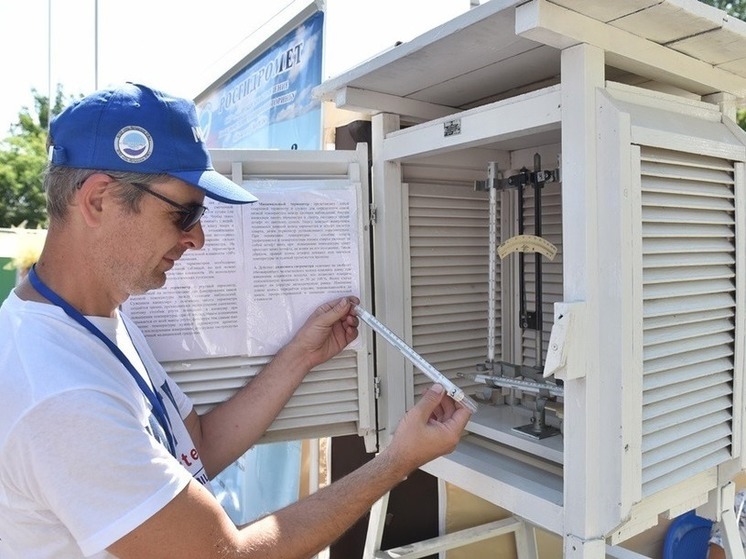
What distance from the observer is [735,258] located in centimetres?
145

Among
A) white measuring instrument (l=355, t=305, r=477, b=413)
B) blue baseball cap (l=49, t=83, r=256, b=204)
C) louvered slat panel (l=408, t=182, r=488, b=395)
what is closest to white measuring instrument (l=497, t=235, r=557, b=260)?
louvered slat panel (l=408, t=182, r=488, b=395)

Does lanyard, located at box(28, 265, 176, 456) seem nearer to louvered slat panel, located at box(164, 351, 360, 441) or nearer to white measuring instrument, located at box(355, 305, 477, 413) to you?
louvered slat panel, located at box(164, 351, 360, 441)

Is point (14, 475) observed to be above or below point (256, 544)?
above

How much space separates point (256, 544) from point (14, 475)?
40 centimetres

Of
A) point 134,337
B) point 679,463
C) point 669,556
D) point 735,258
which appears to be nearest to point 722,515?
point 679,463

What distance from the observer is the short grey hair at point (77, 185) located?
3.24 feet

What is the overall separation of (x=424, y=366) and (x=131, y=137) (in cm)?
81

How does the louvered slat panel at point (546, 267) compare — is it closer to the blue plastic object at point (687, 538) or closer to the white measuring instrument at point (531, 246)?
the white measuring instrument at point (531, 246)

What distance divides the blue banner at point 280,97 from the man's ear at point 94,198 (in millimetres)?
1755

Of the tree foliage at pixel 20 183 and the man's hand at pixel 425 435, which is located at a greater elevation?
the tree foliage at pixel 20 183

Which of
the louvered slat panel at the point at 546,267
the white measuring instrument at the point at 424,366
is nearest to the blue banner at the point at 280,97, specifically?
the louvered slat panel at the point at 546,267

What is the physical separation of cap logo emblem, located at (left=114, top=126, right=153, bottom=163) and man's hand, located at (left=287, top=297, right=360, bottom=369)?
70 centimetres

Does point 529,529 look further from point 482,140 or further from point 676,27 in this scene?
point 676,27

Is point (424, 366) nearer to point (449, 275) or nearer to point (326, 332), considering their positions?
point (326, 332)
